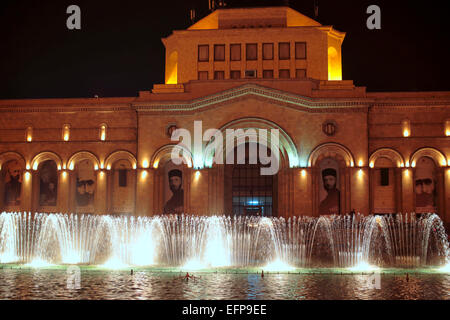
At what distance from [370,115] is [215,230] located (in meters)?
16.8

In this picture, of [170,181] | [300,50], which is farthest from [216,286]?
[300,50]

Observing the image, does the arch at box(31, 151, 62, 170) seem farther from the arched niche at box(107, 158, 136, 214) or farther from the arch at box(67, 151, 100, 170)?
the arched niche at box(107, 158, 136, 214)

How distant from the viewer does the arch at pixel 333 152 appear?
40438mm

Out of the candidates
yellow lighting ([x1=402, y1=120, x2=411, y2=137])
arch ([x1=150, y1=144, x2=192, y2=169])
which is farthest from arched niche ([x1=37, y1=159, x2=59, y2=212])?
yellow lighting ([x1=402, y1=120, x2=411, y2=137])

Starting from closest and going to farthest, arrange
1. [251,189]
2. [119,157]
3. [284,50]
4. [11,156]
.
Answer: [119,157] < [11,156] < [251,189] < [284,50]

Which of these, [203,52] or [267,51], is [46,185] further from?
[267,51]

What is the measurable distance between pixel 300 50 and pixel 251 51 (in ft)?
14.3

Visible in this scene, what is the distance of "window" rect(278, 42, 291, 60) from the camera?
4656 cm

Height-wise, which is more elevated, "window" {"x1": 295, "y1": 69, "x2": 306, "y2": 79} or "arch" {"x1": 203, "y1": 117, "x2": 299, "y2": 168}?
"window" {"x1": 295, "y1": 69, "x2": 306, "y2": 79}

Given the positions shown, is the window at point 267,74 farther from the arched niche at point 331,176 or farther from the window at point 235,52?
the arched niche at point 331,176

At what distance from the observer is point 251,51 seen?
46875 mm

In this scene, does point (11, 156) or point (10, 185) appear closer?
point (11, 156)

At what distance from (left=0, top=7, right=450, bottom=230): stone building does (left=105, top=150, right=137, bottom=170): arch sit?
9 centimetres

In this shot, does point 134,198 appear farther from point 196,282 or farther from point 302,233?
point 196,282
